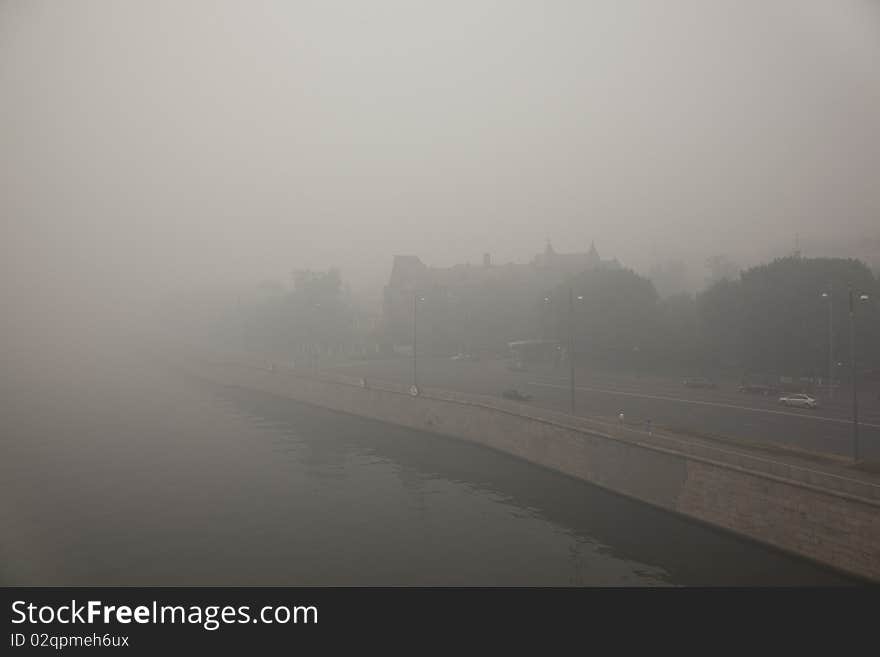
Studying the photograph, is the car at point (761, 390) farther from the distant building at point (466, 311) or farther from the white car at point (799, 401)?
the distant building at point (466, 311)

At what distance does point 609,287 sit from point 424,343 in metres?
34.1

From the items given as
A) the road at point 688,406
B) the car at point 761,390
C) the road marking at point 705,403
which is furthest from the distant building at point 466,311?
the car at point 761,390

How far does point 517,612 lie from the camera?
1877cm

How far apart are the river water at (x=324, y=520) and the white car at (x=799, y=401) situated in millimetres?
17052

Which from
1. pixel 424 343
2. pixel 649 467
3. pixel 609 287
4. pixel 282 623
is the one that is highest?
pixel 609 287

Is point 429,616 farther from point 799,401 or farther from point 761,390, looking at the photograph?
point 761,390

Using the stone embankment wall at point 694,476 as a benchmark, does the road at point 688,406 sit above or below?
above

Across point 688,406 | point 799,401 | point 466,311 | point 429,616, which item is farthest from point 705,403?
point 466,311

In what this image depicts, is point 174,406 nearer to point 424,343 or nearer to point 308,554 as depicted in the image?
point 424,343

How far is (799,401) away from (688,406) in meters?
6.94

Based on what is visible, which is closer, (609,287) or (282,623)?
(282,623)

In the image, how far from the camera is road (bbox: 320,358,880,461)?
28.8 m

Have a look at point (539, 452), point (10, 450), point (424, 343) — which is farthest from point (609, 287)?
point (10, 450)

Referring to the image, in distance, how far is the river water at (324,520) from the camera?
21516 millimetres
